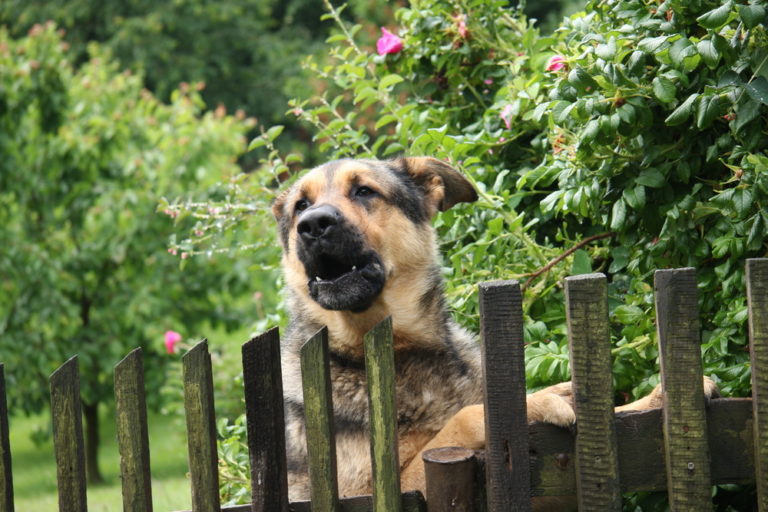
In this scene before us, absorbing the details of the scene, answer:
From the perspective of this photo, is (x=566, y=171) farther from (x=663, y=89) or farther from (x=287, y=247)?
(x=287, y=247)

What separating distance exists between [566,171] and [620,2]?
A: 65 cm

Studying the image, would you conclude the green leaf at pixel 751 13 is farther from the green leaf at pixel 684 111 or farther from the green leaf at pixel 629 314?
the green leaf at pixel 629 314

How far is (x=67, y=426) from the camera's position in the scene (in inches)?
101

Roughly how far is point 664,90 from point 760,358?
97 centimetres

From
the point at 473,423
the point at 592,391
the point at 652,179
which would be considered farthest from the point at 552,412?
the point at 652,179

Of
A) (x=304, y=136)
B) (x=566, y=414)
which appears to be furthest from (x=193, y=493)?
(x=304, y=136)

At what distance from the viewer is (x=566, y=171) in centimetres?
340

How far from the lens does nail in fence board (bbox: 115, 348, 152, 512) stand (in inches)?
99.5

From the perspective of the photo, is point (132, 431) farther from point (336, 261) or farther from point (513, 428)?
point (336, 261)

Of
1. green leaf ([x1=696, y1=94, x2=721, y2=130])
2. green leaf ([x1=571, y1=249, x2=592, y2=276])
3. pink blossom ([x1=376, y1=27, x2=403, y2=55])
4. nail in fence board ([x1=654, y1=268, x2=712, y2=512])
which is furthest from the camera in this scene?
pink blossom ([x1=376, y1=27, x2=403, y2=55])

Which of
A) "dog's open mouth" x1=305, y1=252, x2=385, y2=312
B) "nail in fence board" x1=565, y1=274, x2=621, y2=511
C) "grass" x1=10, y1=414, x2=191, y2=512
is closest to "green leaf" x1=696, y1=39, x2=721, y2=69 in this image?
"nail in fence board" x1=565, y1=274, x2=621, y2=511

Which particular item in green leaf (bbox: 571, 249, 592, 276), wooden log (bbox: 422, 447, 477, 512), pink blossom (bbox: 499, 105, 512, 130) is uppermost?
pink blossom (bbox: 499, 105, 512, 130)

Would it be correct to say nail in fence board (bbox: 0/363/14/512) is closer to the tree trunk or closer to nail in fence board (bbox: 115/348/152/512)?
nail in fence board (bbox: 115/348/152/512)

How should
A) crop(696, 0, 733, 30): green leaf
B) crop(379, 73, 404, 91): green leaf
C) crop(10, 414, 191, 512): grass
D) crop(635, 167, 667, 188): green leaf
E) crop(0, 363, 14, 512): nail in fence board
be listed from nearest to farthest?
crop(0, 363, 14, 512): nail in fence board
crop(696, 0, 733, 30): green leaf
crop(635, 167, 667, 188): green leaf
crop(379, 73, 404, 91): green leaf
crop(10, 414, 191, 512): grass
